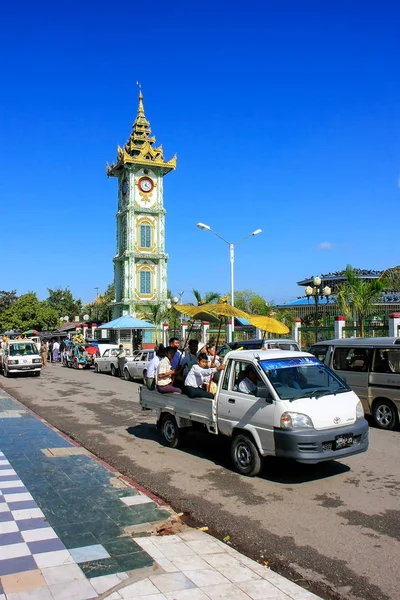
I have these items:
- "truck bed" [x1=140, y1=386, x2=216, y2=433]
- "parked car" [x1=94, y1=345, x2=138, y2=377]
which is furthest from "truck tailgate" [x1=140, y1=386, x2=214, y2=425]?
"parked car" [x1=94, y1=345, x2=138, y2=377]

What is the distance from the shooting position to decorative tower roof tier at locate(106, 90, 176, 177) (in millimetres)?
53341

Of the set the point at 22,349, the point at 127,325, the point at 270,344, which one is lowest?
the point at 22,349

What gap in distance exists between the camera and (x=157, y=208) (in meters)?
53.8

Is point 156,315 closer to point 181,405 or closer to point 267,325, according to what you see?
point 267,325

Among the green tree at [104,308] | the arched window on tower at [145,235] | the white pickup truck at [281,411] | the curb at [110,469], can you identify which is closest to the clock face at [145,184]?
the arched window on tower at [145,235]

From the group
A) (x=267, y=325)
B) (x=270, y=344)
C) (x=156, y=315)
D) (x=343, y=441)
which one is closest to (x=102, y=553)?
(x=343, y=441)

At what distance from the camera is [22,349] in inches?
994

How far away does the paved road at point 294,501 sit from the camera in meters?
4.73

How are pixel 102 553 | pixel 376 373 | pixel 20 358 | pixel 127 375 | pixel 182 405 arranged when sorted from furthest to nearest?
1. pixel 20 358
2. pixel 127 375
3. pixel 376 373
4. pixel 182 405
5. pixel 102 553

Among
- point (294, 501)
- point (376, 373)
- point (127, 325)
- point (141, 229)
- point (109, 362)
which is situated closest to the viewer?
point (294, 501)

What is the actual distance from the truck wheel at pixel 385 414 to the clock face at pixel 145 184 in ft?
150

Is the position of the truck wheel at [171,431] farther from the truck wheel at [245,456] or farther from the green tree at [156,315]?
the green tree at [156,315]

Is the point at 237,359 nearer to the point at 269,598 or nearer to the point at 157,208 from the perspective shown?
the point at 269,598

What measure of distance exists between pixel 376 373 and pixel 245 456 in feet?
15.4
